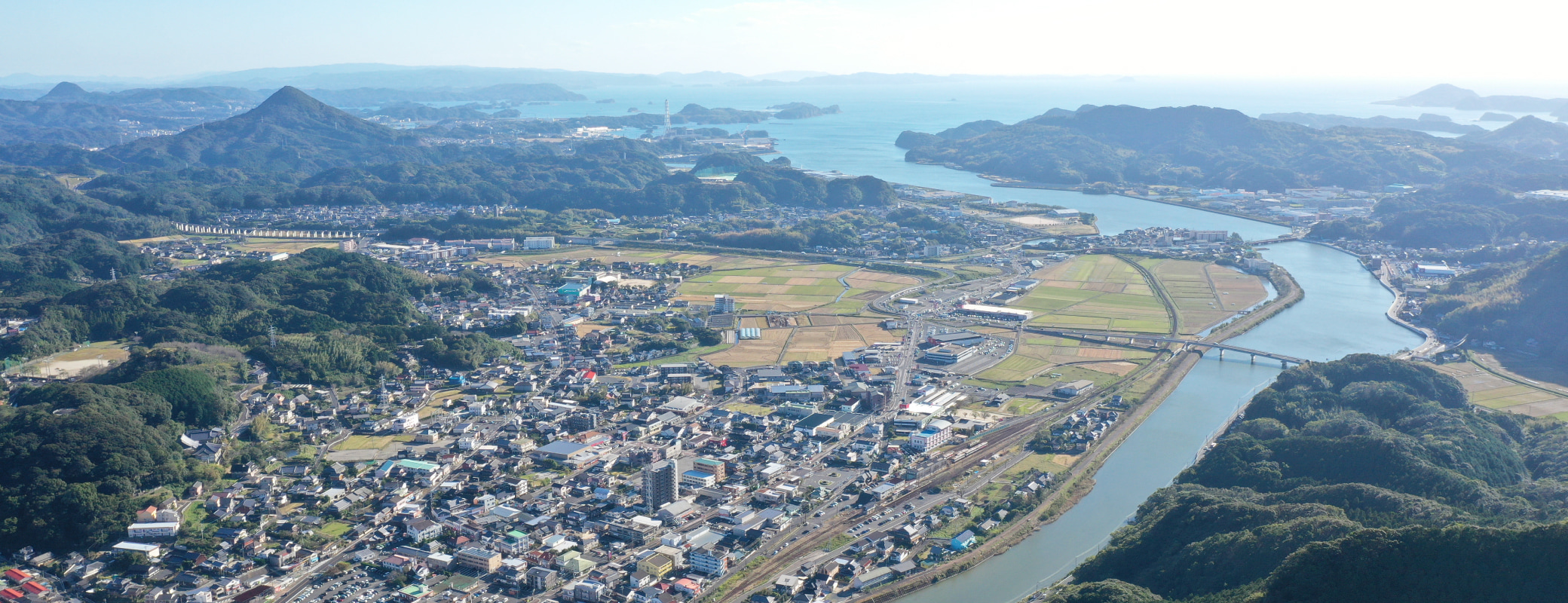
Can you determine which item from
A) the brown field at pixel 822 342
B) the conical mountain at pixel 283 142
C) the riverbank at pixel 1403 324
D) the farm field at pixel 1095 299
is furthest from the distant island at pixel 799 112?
the brown field at pixel 822 342

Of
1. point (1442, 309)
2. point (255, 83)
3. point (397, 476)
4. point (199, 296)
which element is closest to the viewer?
point (397, 476)

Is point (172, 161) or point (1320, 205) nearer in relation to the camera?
point (1320, 205)

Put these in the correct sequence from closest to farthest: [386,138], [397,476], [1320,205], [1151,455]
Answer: [397,476]
[1151,455]
[1320,205]
[386,138]

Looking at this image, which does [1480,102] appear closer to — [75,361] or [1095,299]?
[1095,299]

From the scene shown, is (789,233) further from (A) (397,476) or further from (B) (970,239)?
(A) (397,476)

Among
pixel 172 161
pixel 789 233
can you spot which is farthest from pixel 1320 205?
pixel 172 161

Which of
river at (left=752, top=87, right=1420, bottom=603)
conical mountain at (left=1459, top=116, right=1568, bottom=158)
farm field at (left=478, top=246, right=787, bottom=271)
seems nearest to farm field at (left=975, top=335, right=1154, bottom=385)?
river at (left=752, top=87, right=1420, bottom=603)

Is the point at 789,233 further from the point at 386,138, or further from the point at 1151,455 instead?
the point at 386,138
